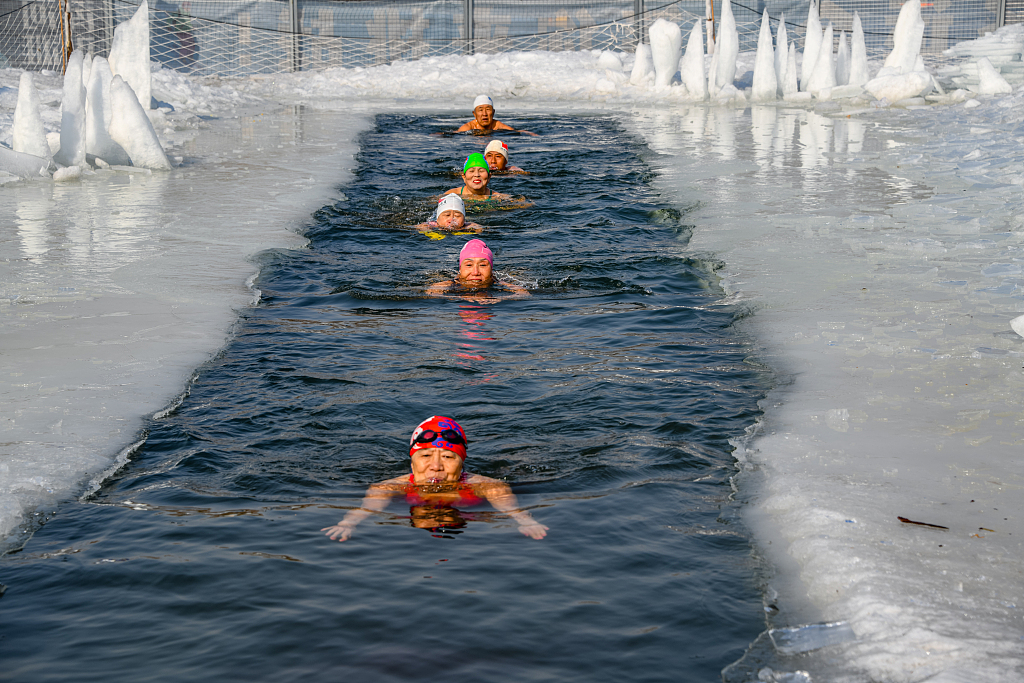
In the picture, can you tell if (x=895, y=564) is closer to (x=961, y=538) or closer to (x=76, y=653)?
(x=961, y=538)

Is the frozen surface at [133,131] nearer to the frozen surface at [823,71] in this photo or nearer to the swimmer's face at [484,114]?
the swimmer's face at [484,114]

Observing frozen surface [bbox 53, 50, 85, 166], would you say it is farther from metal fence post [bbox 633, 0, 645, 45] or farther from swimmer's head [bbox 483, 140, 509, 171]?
metal fence post [bbox 633, 0, 645, 45]

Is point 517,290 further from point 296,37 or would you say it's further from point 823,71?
point 296,37

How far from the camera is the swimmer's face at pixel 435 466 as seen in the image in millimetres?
5305

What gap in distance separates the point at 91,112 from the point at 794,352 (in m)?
10.8

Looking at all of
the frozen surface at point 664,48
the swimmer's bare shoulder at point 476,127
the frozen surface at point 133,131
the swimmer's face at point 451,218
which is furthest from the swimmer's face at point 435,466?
the frozen surface at point 664,48

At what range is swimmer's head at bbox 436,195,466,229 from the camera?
11281 mm

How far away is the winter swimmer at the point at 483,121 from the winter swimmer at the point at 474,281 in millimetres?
9553

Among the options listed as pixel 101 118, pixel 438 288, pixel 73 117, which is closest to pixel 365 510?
pixel 438 288

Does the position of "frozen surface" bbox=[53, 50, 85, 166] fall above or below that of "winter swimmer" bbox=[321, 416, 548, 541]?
above

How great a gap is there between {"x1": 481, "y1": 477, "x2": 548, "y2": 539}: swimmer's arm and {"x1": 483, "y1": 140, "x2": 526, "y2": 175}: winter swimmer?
10.2 metres

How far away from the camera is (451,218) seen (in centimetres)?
1129

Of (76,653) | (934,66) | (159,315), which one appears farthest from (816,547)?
(934,66)

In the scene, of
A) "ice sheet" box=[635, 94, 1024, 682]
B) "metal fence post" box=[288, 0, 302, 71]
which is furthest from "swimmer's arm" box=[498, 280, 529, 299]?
"metal fence post" box=[288, 0, 302, 71]
